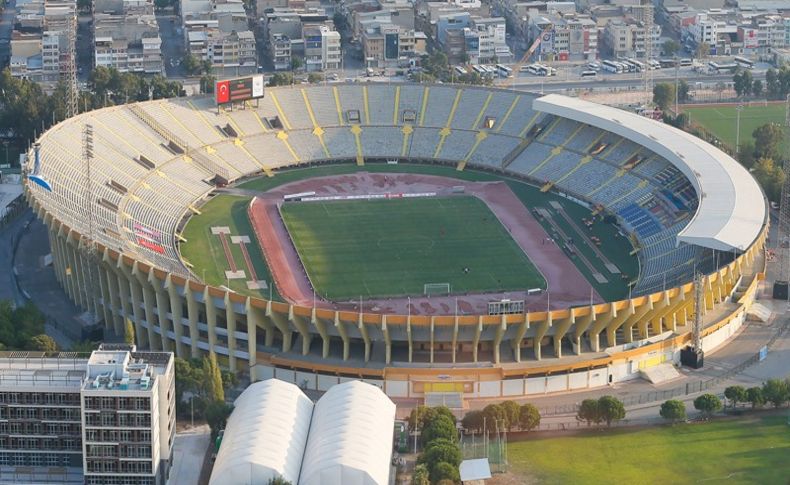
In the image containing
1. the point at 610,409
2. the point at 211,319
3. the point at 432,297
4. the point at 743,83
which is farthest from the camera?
the point at 743,83

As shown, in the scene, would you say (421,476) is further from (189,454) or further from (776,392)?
(776,392)

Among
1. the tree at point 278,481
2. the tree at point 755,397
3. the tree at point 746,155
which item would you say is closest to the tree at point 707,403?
the tree at point 755,397

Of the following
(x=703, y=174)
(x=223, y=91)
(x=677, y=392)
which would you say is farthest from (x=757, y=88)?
(x=677, y=392)

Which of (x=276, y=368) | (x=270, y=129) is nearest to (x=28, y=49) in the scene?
(x=270, y=129)

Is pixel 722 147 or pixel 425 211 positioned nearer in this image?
pixel 425 211

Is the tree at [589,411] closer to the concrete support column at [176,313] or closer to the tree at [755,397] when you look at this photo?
the tree at [755,397]

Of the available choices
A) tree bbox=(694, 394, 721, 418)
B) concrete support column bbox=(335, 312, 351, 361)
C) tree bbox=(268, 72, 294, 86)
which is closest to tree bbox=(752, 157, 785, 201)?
tree bbox=(694, 394, 721, 418)

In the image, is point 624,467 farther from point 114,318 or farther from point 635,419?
point 114,318
